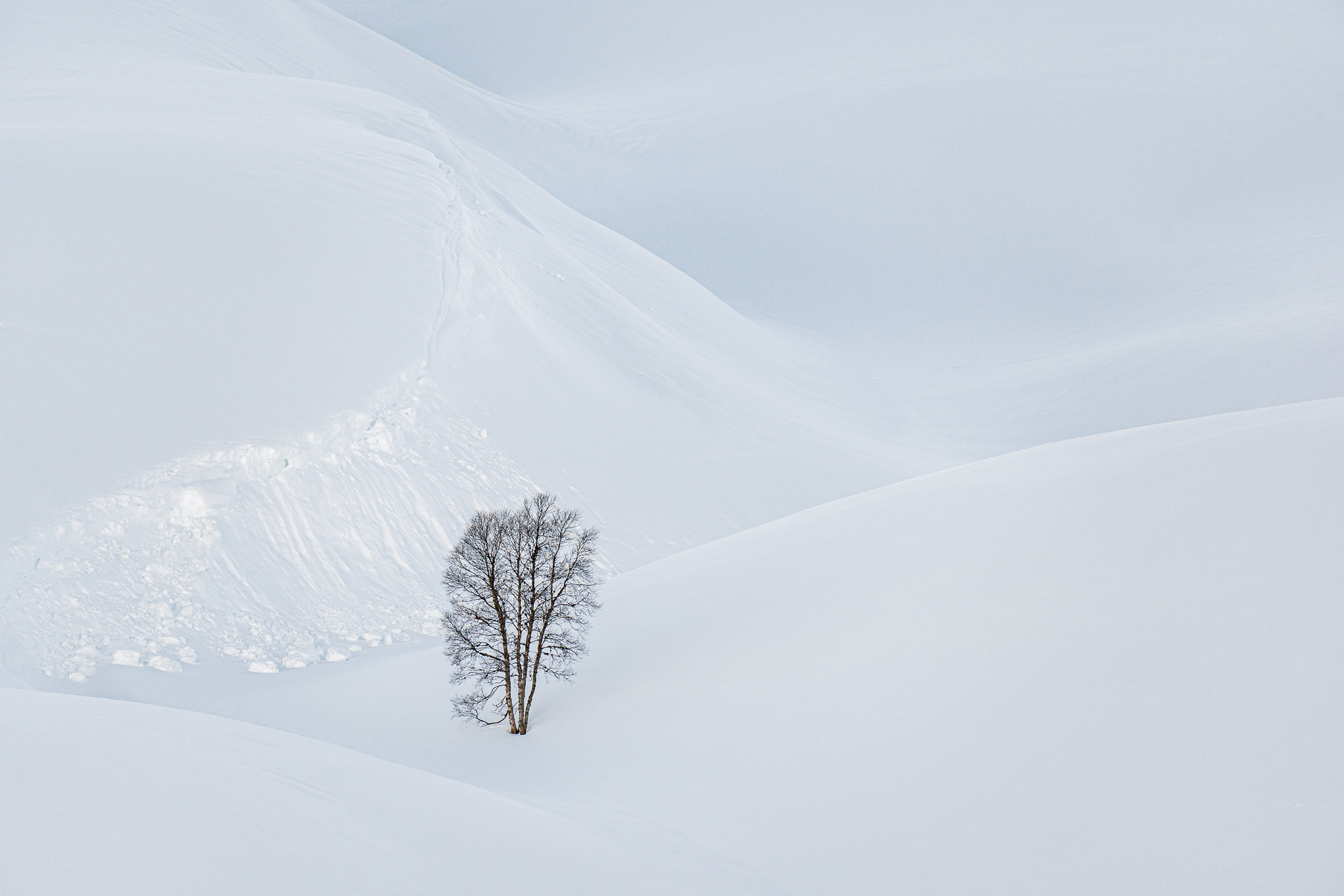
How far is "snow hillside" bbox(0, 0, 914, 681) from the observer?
49.4 feet

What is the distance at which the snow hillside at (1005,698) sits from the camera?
18.6 ft

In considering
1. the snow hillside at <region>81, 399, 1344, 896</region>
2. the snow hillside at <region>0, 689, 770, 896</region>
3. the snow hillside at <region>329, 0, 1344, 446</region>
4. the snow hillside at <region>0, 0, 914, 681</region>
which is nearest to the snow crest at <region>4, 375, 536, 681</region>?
the snow hillside at <region>0, 0, 914, 681</region>

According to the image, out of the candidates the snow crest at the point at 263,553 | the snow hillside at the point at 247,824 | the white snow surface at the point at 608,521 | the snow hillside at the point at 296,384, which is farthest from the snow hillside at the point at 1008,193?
the snow hillside at the point at 247,824

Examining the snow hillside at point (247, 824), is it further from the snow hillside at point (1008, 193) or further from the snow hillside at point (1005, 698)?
the snow hillside at point (1008, 193)

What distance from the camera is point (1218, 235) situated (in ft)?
140

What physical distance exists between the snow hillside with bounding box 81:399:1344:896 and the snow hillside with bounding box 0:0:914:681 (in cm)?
442

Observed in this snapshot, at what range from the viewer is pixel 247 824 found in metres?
4.29

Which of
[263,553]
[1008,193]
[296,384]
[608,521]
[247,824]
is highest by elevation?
[1008,193]

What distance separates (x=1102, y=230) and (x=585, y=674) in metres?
→ 40.8

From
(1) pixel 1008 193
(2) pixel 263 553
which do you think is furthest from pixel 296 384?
(1) pixel 1008 193

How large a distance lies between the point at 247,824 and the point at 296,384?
14966 millimetres

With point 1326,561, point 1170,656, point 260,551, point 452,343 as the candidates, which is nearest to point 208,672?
point 260,551

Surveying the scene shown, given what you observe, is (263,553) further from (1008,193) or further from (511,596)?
(1008,193)

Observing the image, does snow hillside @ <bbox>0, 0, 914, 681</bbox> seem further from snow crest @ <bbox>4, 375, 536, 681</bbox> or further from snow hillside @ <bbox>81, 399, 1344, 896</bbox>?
snow hillside @ <bbox>81, 399, 1344, 896</bbox>
